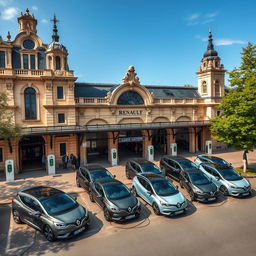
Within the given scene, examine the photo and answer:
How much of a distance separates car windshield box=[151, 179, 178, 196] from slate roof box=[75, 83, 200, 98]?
1660 centimetres

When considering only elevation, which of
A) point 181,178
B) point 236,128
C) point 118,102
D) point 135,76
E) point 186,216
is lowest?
point 186,216

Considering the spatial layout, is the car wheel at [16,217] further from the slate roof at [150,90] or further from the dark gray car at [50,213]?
Result: the slate roof at [150,90]

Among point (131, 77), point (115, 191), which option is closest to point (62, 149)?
point (131, 77)

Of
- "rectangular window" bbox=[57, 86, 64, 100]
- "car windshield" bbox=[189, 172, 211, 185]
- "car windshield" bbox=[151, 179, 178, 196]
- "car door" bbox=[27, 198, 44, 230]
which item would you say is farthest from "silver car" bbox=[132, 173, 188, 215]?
"rectangular window" bbox=[57, 86, 64, 100]

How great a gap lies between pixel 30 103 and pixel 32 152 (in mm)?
6364

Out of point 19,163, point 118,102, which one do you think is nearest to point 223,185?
point 118,102

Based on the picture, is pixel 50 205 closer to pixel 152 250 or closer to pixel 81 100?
pixel 152 250

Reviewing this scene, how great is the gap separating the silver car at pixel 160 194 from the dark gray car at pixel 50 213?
12.5 ft

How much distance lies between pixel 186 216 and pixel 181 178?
382 cm

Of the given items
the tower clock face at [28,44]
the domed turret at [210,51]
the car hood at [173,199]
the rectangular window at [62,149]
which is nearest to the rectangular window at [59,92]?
the rectangular window at [62,149]

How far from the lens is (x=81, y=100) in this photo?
24.1 meters

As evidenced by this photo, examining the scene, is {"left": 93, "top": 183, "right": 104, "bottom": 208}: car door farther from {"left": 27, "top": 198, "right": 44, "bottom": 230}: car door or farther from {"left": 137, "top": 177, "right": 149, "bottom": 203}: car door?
{"left": 27, "top": 198, "right": 44, "bottom": 230}: car door

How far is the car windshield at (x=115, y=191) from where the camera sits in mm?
10867

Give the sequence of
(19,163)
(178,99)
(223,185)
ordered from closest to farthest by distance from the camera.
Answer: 1. (223,185)
2. (19,163)
3. (178,99)
